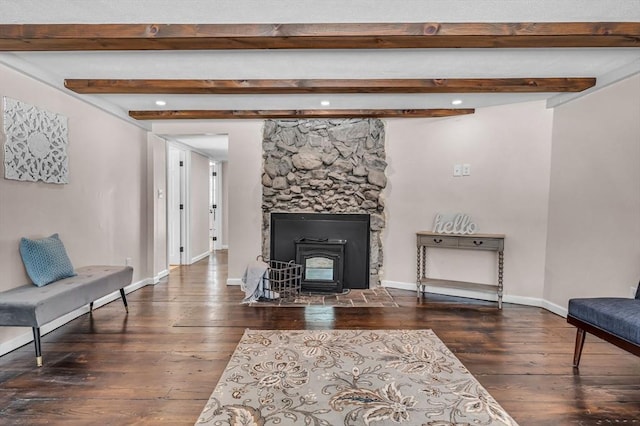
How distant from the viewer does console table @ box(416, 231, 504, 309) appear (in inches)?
149

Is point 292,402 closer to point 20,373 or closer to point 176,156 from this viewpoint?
point 20,373

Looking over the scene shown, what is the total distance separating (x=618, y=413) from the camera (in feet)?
6.29

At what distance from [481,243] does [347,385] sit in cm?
249

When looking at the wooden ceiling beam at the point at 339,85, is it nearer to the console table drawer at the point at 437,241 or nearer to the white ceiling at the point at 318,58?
the white ceiling at the point at 318,58

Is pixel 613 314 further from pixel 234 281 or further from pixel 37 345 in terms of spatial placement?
pixel 234 281

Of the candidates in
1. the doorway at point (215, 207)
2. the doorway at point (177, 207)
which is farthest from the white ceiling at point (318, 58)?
the doorway at point (215, 207)

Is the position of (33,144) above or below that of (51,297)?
above

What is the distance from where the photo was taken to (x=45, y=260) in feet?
9.23

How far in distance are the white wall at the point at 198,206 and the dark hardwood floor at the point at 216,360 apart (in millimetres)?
2545

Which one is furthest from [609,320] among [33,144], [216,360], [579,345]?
[33,144]

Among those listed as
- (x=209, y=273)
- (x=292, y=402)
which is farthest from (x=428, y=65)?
(x=209, y=273)

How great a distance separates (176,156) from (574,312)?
6.03m

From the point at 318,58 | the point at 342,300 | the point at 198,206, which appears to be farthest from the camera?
the point at 198,206

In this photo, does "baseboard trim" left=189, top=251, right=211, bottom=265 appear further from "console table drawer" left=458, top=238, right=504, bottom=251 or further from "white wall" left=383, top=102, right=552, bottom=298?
"console table drawer" left=458, top=238, right=504, bottom=251
